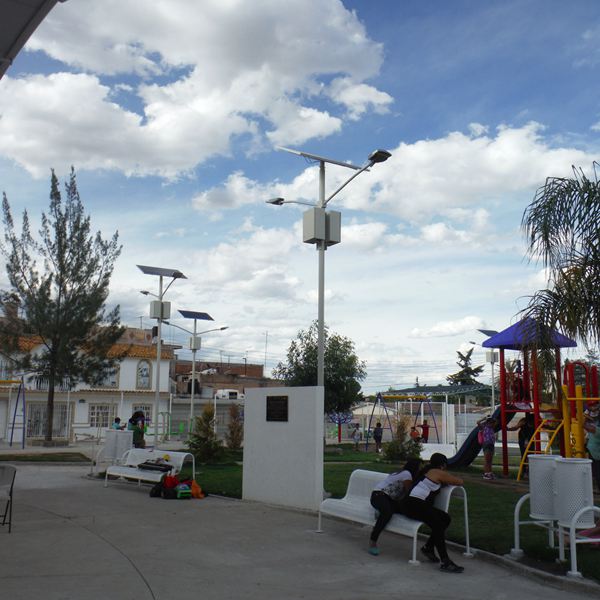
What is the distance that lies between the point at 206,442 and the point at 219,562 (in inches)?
507

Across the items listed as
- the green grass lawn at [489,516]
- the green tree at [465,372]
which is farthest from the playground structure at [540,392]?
the green tree at [465,372]

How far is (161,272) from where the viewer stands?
29.3 m

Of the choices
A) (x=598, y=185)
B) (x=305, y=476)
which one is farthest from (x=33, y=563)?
(x=598, y=185)

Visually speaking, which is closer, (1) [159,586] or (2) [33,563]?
(1) [159,586]

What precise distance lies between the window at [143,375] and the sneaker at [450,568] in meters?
46.8

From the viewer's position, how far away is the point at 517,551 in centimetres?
789

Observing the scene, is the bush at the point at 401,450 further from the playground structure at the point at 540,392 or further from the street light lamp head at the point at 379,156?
the street light lamp head at the point at 379,156

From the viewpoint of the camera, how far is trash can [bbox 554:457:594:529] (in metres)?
7.37

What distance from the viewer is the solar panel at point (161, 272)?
1153 inches

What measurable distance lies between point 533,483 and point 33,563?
5497 millimetres

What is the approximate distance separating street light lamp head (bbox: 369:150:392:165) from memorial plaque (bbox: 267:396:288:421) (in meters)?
5.44

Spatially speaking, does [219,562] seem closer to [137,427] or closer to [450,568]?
[450,568]

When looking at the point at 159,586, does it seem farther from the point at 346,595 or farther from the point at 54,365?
the point at 54,365

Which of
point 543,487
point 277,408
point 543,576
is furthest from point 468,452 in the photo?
point 543,576
